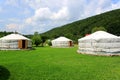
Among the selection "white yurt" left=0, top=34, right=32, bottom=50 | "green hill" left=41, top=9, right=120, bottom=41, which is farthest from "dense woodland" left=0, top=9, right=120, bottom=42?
"white yurt" left=0, top=34, right=32, bottom=50

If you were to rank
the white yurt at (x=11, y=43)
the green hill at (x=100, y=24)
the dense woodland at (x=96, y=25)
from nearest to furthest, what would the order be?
the white yurt at (x=11, y=43) < the dense woodland at (x=96, y=25) < the green hill at (x=100, y=24)

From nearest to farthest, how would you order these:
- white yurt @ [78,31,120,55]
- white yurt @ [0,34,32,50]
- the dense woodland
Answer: white yurt @ [78,31,120,55] < white yurt @ [0,34,32,50] < the dense woodland

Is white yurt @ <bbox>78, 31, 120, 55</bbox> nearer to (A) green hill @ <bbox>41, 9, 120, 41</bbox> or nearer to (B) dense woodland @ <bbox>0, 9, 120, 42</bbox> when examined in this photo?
(B) dense woodland @ <bbox>0, 9, 120, 42</bbox>

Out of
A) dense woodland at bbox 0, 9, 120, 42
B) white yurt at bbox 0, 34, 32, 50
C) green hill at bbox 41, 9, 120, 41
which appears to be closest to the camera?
white yurt at bbox 0, 34, 32, 50

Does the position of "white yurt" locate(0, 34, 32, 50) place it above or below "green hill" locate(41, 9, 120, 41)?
below

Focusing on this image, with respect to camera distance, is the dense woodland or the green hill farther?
the green hill

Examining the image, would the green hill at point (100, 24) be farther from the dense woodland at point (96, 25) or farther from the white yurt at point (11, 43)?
the white yurt at point (11, 43)

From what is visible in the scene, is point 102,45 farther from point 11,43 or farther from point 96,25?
point 96,25

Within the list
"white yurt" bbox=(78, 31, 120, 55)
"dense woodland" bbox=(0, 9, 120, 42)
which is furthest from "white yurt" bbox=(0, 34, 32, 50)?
"dense woodland" bbox=(0, 9, 120, 42)

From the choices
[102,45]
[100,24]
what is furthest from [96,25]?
[102,45]

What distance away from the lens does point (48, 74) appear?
7.95m

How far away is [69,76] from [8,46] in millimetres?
16934

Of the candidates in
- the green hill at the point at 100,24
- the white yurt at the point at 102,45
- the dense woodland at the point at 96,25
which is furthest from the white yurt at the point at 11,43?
the green hill at the point at 100,24

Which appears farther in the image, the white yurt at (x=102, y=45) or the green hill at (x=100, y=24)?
the green hill at (x=100, y=24)
